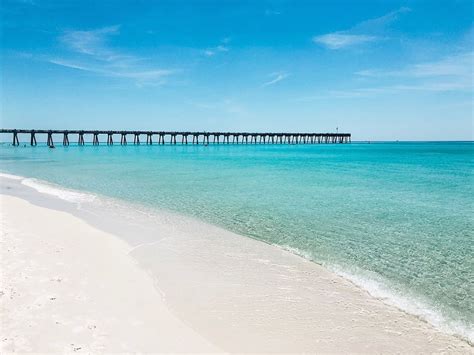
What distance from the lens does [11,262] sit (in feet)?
19.2

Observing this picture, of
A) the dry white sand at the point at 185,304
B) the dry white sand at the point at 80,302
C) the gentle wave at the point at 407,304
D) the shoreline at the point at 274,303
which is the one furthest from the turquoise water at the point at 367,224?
the dry white sand at the point at 80,302

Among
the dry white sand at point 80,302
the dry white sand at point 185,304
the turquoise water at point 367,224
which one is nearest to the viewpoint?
the dry white sand at point 80,302

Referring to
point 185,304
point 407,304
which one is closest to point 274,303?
point 185,304

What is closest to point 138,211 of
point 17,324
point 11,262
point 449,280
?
point 11,262

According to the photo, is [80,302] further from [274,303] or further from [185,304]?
[274,303]

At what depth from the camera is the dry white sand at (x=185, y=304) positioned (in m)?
3.95

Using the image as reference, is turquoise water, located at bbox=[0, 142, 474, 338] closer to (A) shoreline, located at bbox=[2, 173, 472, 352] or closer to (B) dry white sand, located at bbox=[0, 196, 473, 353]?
(A) shoreline, located at bbox=[2, 173, 472, 352]

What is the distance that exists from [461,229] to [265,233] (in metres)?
5.52

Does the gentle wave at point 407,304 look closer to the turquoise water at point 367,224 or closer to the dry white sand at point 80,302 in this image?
the turquoise water at point 367,224

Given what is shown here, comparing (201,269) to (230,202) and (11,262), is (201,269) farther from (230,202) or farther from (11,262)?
(230,202)

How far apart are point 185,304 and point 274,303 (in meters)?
1.26

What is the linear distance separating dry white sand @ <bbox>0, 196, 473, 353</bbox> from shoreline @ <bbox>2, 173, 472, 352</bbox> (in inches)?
0.6

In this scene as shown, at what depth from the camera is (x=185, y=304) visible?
4.90 meters

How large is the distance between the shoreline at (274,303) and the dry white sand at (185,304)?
0.02m
